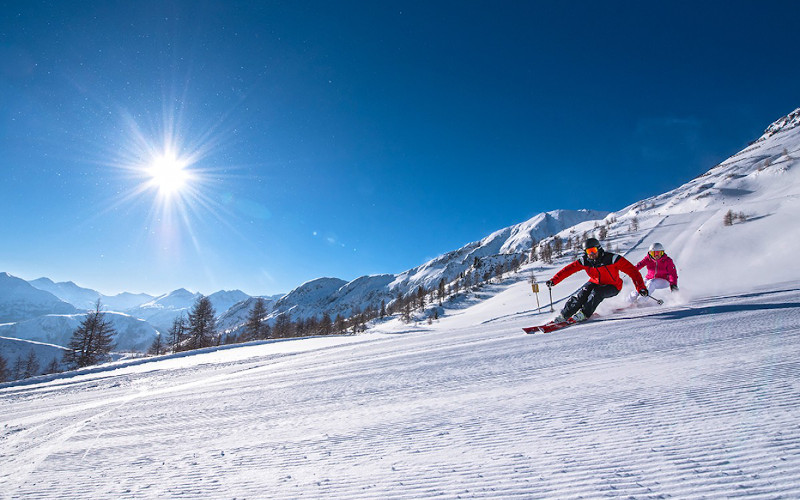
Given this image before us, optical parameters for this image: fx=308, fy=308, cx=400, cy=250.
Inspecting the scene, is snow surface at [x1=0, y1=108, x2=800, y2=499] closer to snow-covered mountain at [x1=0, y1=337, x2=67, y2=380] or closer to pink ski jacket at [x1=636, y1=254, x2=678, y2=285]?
pink ski jacket at [x1=636, y1=254, x2=678, y2=285]

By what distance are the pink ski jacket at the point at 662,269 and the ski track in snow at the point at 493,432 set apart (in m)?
3.12

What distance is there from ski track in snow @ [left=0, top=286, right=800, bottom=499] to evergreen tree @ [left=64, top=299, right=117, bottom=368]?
35378 mm

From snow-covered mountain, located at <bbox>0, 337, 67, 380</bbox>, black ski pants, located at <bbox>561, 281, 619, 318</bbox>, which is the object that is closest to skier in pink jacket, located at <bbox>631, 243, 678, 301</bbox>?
black ski pants, located at <bbox>561, 281, 619, 318</bbox>

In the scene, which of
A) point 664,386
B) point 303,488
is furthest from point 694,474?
point 303,488

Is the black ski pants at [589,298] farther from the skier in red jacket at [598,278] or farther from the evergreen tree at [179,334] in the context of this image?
the evergreen tree at [179,334]

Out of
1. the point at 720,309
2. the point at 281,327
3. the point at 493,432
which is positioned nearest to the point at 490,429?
the point at 493,432

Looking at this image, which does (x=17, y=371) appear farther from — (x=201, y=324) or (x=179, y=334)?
(x=201, y=324)

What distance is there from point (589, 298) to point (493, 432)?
5057mm

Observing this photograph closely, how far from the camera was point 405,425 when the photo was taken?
6.57 feet

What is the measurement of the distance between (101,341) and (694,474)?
1640 inches

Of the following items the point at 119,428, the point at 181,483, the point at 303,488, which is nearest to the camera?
the point at 303,488

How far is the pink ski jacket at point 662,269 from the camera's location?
6.52 meters

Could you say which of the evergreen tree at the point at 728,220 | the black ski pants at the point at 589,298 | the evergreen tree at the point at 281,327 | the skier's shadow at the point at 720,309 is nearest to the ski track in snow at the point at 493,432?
the skier's shadow at the point at 720,309

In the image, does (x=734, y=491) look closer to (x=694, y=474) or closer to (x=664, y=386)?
(x=694, y=474)
